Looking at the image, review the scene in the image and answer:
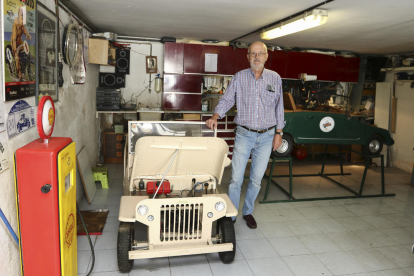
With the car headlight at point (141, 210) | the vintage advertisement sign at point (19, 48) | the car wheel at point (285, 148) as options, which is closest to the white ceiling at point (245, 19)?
the vintage advertisement sign at point (19, 48)

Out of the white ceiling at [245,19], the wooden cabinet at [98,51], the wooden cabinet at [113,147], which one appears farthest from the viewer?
the wooden cabinet at [113,147]

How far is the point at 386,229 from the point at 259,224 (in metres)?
1.52

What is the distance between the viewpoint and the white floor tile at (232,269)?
2.67 metres

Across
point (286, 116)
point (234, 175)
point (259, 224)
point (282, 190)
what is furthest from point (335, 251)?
point (286, 116)

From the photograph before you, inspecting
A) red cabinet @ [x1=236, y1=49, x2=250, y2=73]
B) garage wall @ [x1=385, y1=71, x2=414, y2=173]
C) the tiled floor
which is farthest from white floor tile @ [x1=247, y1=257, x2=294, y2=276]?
garage wall @ [x1=385, y1=71, x2=414, y2=173]

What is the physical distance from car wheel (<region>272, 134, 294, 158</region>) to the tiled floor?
0.61 m

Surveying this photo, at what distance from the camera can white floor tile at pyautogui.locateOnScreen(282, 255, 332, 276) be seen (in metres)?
2.74

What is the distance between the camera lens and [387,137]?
5.85 metres

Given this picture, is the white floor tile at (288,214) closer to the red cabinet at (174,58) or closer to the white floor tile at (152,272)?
the white floor tile at (152,272)

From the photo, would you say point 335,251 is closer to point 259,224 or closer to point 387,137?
point 259,224

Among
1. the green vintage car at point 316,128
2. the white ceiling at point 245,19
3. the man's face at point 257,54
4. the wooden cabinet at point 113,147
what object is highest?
the white ceiling at point 245,19

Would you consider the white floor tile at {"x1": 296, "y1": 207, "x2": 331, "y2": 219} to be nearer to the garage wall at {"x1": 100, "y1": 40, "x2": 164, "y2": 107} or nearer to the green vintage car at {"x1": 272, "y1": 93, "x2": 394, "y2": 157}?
the green vintage car at {"x1": 272, "y1": 93, "x2": 394, "y2": 157}

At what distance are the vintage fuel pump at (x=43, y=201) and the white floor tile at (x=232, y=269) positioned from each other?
4.17 feet

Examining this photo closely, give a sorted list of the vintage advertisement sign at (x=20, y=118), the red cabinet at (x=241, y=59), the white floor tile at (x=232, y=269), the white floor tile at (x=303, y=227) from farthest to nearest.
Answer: the red cabinet at (x=241, y=59)
the white floor tile at (x=303, y=227)
the white floor tile at (x=232, y=269)
the vintage advertisement sign at (x=20, y=118)
